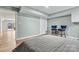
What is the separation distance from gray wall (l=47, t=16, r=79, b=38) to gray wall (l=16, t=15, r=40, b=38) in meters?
0.30

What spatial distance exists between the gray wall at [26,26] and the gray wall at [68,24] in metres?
0.30

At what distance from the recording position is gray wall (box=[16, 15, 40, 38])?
6.03ft

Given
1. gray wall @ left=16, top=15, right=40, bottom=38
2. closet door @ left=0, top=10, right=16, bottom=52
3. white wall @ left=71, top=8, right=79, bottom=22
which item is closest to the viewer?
white wall @ left=71, top=8, right=79, bottom=22

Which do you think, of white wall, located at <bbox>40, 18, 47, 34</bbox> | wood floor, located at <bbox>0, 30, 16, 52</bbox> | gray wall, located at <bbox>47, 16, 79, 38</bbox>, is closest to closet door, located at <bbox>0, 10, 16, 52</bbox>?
wood floor, located at <bbox>0, 30, 16, 52</bbox>

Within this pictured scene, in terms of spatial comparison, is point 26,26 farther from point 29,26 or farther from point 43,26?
A: point 43,26

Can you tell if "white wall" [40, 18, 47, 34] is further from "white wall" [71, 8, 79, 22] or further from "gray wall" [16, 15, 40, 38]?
"white wall" [71, 8, 79, 22]

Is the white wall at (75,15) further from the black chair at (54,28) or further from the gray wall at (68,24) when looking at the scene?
the black chair at (54,28)

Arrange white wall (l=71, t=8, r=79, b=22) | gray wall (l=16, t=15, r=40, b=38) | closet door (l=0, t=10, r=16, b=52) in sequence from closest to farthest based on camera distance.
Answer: white wall (l=71, t=8, r=79, b=22), gray wall (l=16, t=15, r=40, b=38), closet door (l=0, t=10, r=16, b=52)

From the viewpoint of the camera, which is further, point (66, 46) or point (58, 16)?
Answer: point (58, 16)

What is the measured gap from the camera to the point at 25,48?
5.69 ft

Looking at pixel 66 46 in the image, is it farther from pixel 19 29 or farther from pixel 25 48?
pixel 19 29
